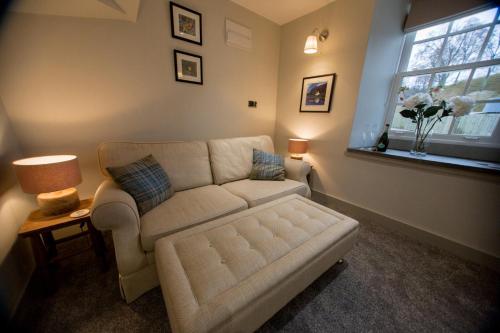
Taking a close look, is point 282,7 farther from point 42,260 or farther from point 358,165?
point 42,260

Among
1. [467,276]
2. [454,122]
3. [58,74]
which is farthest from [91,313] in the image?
[454,122]

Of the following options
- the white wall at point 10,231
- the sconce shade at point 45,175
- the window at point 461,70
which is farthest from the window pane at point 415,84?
the white wall at point 10,231

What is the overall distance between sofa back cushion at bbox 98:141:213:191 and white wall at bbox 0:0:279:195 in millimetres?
327

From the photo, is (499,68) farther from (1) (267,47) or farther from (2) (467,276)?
(1) (267,47)

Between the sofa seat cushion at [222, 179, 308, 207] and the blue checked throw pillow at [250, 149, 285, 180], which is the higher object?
the blue checked throw pillow at [250, 149, 285, 180]

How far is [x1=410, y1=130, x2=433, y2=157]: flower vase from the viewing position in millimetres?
1886

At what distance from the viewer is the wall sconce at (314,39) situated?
2.07 m

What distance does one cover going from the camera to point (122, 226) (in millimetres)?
1009

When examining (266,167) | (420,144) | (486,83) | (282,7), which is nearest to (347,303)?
(266,167)

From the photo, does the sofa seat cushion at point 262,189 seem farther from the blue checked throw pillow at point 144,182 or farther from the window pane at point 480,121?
the window pane at point 480,121

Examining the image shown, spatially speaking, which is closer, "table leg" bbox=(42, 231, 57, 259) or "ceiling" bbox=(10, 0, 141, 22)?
"ceiling" bbox=(10, 0, 141, 22)

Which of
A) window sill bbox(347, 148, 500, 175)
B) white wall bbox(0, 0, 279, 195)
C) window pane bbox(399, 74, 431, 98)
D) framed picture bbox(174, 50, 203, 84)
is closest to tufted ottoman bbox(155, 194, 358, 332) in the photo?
window sill bbox(347, 148, 500, 175)

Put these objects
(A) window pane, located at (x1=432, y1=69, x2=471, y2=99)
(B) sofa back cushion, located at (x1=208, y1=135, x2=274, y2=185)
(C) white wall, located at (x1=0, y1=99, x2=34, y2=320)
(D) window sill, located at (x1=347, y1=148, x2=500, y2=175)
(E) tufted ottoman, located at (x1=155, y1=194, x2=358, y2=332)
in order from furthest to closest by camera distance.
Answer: (B) sofa back cushion, located at (x1=208, y1=135, x2=274, y2=185) < (A) window pane, located at (x1=432, y1=69, x2=471, y2=99) < (D) window sill, located at (x1=347, y1=148, x2=500, y2=175) < (C) white wall, located at (x1=0, y1=99, x2=34, y2=320) < (E) tufted ottoman, located at (x1=155, y1=194, x2=358, y2=332)

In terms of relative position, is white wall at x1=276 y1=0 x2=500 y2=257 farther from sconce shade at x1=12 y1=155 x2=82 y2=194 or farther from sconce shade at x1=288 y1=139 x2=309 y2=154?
sconce shade at x1=12 y1=155 x2=82 y2=194
